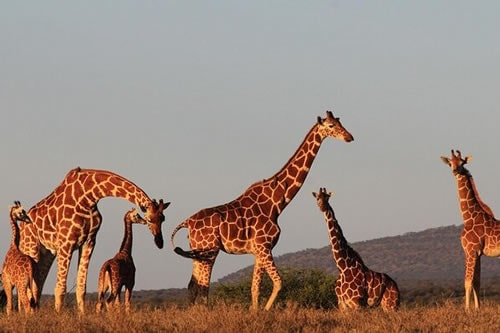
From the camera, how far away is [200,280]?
73.0 ft

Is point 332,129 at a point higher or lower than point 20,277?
higher

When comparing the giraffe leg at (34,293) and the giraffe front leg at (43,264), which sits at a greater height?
the giraffe front leg at (43,264)

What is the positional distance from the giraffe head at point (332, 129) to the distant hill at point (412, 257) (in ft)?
252

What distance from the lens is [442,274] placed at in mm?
104562

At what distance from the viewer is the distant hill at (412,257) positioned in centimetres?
10600

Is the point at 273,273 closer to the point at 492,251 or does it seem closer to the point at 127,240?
the point at 127,240

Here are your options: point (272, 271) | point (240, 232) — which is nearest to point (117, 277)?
point (240, 232)

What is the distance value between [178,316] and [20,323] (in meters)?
2.46

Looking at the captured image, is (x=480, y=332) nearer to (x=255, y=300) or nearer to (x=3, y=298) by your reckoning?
(x=255, y=300)

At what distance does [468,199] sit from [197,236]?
5.88 meters

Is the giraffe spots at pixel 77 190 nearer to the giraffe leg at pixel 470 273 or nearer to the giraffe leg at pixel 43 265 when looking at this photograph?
the giraffe leg at pixel 43 265

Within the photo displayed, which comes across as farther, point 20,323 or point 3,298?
point 3,298

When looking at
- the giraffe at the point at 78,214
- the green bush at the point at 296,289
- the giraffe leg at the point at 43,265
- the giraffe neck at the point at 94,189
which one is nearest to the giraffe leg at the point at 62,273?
the giraffe at the point at 78,214

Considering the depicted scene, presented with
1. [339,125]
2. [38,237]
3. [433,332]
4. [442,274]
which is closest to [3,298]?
[38,237]
